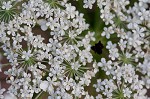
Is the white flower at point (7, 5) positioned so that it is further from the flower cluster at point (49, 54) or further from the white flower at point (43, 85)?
the white flower at point (43, 85)

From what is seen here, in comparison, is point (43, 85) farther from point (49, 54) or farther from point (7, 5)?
point (7, 5)

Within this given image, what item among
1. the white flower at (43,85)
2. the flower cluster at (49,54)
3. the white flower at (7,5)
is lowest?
the white flower at (43,85)

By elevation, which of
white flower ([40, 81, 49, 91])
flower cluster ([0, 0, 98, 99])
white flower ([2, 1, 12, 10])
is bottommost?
white flower ([40, 81, 49, 91])

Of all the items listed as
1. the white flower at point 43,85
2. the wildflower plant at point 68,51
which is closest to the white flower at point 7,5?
the wildflower plant at point 68,51

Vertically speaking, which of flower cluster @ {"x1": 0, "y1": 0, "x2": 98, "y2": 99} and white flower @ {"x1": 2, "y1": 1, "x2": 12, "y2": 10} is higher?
white flower @ {"x1": 2, "y1": 1, "x2": 12, "y2": 10}

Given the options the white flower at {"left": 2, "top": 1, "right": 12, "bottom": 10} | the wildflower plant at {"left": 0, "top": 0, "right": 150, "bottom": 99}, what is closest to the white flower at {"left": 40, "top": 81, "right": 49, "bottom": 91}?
the wildflower plant at {"left": 0, "top": 0, "right": 150, "bottom": 99}

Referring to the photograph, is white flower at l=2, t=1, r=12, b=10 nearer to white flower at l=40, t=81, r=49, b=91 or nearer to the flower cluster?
the flower cluster

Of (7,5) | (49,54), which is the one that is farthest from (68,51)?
(7,5)

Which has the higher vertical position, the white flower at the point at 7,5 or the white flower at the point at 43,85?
the white flower at the point at 7,5

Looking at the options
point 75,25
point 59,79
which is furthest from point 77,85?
point 75,25

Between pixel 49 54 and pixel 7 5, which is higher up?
pixel 7 5
